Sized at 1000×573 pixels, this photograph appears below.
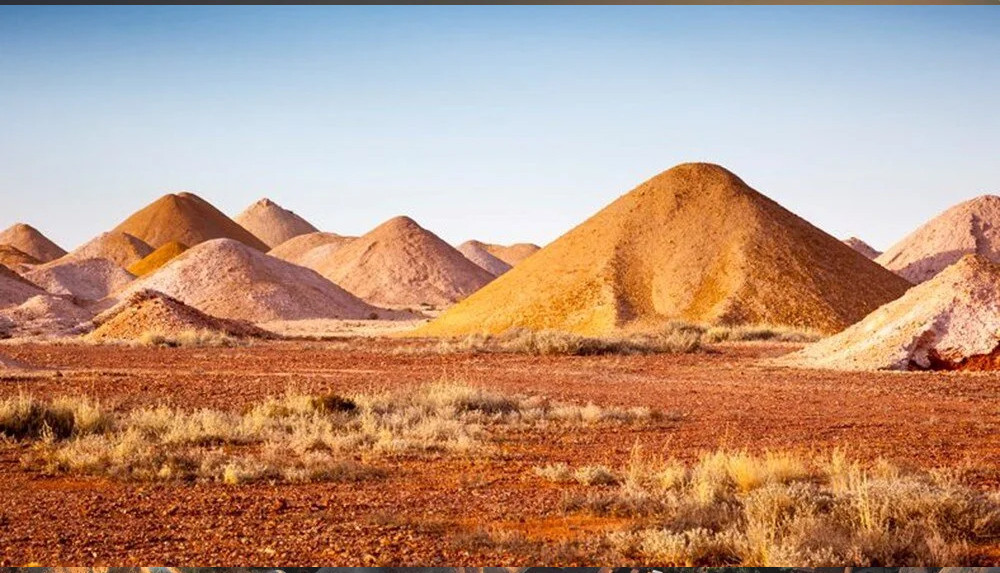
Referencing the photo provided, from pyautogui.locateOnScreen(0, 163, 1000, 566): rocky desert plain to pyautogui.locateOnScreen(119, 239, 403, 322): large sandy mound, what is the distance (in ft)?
64.1

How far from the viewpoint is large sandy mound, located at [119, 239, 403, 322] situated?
64.1 m

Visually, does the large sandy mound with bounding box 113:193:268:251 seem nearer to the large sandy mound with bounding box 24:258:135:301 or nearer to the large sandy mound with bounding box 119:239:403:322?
the large sandy mound with bounding box 24:258:135:301

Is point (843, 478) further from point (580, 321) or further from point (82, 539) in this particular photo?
point (580, 321)

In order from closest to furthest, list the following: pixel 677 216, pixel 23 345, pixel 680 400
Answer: pixel 680 400 < pixel 23 345 < pixel 677 216

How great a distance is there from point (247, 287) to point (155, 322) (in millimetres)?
28265

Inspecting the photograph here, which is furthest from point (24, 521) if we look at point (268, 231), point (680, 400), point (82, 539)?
point (268, 231)

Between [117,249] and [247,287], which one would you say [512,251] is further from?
[247,287]

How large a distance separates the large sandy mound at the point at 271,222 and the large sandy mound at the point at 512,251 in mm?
30012

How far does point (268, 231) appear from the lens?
16750cm

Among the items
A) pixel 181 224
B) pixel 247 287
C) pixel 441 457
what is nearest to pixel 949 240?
pixel 247 287

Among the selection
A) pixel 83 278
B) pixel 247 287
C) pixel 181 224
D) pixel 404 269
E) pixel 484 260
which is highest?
pixel 181 224

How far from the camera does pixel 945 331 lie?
23.1m

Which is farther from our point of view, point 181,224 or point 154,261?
point 181,224

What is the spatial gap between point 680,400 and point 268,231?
6118 inches
